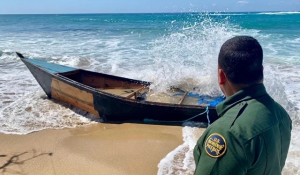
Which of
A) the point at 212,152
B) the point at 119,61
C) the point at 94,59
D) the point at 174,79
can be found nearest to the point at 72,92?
the point at 174,79

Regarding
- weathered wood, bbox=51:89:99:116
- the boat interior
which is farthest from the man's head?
weathered wood, bbox=51:89:99:116

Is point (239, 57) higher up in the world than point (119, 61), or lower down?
higher up

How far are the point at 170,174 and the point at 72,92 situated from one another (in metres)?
3.73

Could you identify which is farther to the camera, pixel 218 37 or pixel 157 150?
pixel 218 37

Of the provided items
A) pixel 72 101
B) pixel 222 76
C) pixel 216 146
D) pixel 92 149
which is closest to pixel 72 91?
pixel 72 101

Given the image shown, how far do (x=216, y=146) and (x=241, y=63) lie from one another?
440mm

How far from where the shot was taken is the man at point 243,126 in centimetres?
122

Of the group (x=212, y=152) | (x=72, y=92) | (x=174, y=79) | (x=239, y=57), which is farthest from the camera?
(x=174, y=79)

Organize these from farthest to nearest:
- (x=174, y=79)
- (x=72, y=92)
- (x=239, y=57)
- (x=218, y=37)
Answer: (x=218, y=37), (x=174, y=79), (x=72, y=92), (x=239, y=57)

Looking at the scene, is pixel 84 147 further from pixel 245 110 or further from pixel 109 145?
pixel 245 110

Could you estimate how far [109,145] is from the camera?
5.38 metres

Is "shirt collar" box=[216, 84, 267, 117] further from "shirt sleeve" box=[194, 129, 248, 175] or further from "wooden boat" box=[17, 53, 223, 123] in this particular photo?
"wooden boat" box=[17, 53, 223, 123]

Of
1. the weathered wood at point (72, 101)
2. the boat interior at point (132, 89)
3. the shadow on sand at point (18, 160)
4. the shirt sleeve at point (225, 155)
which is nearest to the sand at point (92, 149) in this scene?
the shadow on sand at point (18, 160)

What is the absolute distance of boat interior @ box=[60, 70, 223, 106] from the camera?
23.1 ft
